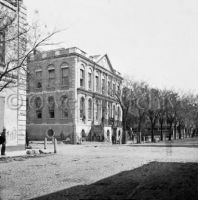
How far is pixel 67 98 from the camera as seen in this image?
38.5m

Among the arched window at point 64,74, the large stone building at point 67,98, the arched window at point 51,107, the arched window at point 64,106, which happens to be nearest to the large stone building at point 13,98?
the large stone building at point 67,98

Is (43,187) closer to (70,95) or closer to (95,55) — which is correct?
(70,95)

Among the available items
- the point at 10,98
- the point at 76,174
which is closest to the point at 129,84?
the point at 10,98

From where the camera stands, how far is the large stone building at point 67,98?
38.1 meters

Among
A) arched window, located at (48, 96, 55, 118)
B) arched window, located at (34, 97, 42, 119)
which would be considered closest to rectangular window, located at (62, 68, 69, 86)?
arched window, located at (48, 96, 55, 118)

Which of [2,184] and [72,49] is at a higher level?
[72,49]

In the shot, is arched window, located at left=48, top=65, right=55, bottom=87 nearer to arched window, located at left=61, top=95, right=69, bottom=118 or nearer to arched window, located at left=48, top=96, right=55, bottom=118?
arched window, located at left=48, top=96, right=55, bottom=118

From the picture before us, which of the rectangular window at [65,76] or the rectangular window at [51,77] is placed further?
the rectangular window at [51,77]

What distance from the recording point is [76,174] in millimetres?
9695

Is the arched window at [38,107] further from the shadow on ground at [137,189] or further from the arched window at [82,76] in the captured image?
the shadow on ground at [137,189]

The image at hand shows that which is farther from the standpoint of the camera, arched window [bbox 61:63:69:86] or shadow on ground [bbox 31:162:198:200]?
arched window [bbox 61:63:69:86]

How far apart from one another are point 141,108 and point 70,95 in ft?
32.7

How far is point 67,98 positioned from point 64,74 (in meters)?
3.14

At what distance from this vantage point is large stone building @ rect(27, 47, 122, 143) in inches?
1500
